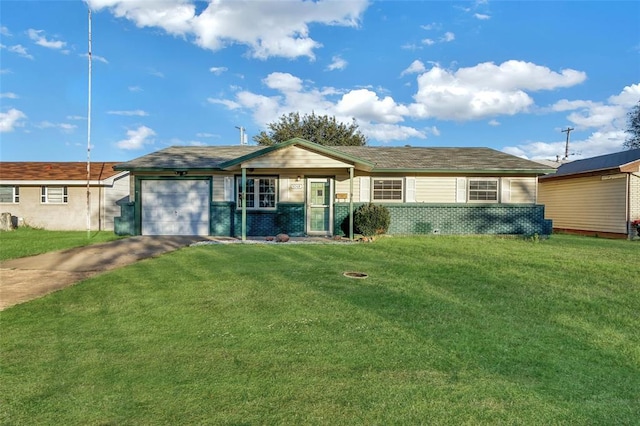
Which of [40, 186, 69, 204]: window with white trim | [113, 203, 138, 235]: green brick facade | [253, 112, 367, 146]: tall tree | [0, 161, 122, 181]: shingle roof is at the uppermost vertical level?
[253, 112, 367, 146]: tall tree

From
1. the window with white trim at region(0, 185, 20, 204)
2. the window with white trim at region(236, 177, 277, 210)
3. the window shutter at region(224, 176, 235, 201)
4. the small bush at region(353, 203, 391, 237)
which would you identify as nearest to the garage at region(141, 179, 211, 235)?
the window shutter at region(224, 176, 235, 201)

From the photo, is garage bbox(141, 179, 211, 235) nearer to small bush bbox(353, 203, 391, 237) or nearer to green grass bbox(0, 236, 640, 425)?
small bush bbox(353, 203, 391, 237)

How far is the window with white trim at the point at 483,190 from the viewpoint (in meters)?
15.2

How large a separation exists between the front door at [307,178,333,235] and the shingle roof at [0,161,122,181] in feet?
37.9

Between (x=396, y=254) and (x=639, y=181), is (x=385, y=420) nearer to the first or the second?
(x=396, y=254)

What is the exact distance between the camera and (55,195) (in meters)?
19.4

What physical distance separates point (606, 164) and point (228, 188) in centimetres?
1703

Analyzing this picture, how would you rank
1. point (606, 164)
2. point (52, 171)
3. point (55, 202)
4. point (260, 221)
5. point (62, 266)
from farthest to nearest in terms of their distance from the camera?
point (52, 171), point (55, 202), point (606, 164), point (260, 221), point (62, 266)

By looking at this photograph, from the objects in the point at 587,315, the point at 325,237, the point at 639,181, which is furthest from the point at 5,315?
the point at 639,181

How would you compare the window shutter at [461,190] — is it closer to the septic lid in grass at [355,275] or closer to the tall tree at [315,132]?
the septic lid in grass at [355,275]

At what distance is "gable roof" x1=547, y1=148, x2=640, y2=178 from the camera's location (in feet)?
52.6

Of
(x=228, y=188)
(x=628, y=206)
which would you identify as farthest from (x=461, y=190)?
(x=228, y=188)

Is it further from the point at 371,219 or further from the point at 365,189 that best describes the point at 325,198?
the point at 371,219

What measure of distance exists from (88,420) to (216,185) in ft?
42.4
